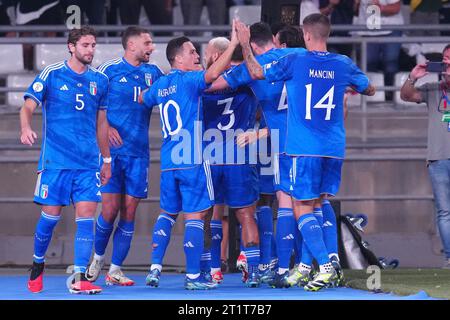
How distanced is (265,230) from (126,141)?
4.66 feet

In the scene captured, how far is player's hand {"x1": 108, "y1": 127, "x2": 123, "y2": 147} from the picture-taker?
11453mm

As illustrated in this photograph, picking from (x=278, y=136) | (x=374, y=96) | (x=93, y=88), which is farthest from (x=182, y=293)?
(x=374, y=96)

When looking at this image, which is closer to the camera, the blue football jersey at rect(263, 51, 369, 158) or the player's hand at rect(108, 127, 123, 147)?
the blue football jersey at rect(263, 51, 369, 158)

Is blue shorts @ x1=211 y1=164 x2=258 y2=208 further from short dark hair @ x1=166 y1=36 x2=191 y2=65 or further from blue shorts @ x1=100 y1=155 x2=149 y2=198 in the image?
short dark hair @ x1=166 y1=36 x2=191 y2=65

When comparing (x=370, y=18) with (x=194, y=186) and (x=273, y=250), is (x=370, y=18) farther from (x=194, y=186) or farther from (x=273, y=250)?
(x=194, y=186)

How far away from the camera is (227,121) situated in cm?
1113

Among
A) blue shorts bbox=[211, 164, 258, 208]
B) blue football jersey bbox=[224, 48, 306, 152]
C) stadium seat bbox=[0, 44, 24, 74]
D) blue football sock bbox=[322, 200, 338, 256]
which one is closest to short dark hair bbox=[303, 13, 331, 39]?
blue football jersey bbox=[224, 48, 306, 152]

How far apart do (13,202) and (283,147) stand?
4477 mm

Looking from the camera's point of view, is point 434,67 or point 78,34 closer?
point 78,34

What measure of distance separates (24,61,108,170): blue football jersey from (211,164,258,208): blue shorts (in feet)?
3.48

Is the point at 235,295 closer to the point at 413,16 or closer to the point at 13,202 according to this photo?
the point at 13,202

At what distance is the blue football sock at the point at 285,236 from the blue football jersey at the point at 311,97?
0.67m

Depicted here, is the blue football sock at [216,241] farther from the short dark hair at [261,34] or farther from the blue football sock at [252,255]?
the short dark hair at [261,34]

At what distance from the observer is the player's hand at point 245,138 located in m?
10.8
